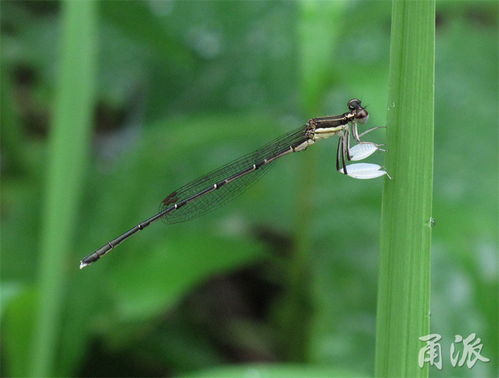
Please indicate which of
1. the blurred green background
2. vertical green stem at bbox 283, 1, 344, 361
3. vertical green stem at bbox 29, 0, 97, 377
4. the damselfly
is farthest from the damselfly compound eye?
vertical green stem at bbox 29, 0, 97, 377

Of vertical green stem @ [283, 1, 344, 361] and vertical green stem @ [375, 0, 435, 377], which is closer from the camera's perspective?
vertical green stem @ [375, 0, 435, 377]

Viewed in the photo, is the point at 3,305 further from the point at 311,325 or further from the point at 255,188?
the point at 255,188

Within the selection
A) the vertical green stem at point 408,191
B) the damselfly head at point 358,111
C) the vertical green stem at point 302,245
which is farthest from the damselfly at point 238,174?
the vertical green stem at point 408,191

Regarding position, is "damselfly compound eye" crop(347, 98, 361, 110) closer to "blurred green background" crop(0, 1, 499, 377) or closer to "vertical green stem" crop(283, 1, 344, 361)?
"blurred green background" crop(0, 1, 499, 377)

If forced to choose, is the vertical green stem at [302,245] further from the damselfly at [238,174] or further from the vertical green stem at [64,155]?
the vertical green stem at [64,155]

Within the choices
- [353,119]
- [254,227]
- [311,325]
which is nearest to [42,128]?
[254,227]
